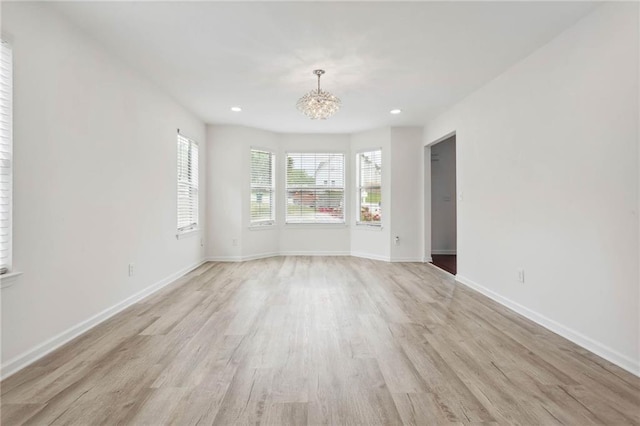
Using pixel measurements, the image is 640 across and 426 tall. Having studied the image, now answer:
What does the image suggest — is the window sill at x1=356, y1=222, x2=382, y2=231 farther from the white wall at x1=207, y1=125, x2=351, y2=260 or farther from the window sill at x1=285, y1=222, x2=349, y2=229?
the white wall at x1=207, y1=125, x2=351, y2=260

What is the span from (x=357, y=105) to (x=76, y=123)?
11.1ft

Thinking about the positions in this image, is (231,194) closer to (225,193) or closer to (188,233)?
(225,193)

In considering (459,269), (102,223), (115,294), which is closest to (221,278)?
(115,294)

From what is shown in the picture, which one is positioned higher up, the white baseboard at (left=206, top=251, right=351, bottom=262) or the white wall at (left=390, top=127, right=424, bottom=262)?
the white wall at (left=390, top=127, right=424, bottom=262)

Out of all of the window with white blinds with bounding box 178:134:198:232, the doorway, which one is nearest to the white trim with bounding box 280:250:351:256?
the window with white blinds with bounding box 178:134:198:232

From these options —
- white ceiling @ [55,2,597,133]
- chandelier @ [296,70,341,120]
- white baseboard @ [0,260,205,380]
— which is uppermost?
white ceiling @ [55,2,597,133]

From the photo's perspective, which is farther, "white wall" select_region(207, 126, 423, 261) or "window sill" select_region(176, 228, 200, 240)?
"white wall" select_region(207, 126, 423, 261)

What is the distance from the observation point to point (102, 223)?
2875 mm

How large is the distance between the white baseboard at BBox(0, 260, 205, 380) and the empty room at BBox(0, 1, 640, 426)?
17 mm

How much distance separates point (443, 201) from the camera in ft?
23.4

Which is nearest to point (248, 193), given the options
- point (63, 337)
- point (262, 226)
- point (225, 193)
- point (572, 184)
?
point (225, 193)

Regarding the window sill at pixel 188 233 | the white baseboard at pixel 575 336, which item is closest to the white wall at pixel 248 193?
the window sill at pixel 188 233

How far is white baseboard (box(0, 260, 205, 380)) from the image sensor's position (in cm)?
197

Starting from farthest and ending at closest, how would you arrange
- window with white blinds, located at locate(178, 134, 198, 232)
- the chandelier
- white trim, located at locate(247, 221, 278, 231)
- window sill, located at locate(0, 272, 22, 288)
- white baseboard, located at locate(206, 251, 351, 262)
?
white trim, located at locate(247, 221, 278, 231) → white baseboard, located at locate(206, 251, 351, 262) → window with white blinds, located at locate(178, 134, 198, 232) → the chandelier → window sill, located at locate(0, 272, 22, 288)
